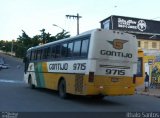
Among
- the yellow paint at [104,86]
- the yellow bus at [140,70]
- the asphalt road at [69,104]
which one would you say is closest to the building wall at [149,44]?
the yellow bus at [140,70]

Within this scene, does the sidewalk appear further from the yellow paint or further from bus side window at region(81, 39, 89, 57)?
bus side window at region(81, 39, 89, 57)

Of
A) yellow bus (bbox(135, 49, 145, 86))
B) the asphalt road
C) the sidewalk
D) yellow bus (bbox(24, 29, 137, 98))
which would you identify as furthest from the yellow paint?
yellow bus (bbox(135, 49, 145, 86))

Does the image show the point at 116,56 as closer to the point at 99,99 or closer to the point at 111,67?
the point at 111,67

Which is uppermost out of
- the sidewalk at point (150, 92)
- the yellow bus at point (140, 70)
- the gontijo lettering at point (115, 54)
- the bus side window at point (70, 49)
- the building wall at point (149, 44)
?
the building wall at point (149, 44)

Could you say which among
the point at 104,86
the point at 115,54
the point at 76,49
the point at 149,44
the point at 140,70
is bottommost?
the point at 104,86

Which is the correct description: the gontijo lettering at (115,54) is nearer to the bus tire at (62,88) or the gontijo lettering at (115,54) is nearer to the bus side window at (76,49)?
the bus side window at (76,49)

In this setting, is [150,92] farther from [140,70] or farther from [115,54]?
[115,54]

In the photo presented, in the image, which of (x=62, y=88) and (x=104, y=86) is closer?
(x=104, y=86)

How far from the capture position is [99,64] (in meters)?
17.1

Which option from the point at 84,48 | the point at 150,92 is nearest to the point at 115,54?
the point at 84,48

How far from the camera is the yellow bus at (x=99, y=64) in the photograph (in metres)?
17.0

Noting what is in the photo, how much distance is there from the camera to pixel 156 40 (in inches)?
2675

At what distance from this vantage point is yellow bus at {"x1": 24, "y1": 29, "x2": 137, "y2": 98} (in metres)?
17.0

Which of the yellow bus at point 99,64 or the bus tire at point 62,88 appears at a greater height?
the yellow bus at point 99,64
